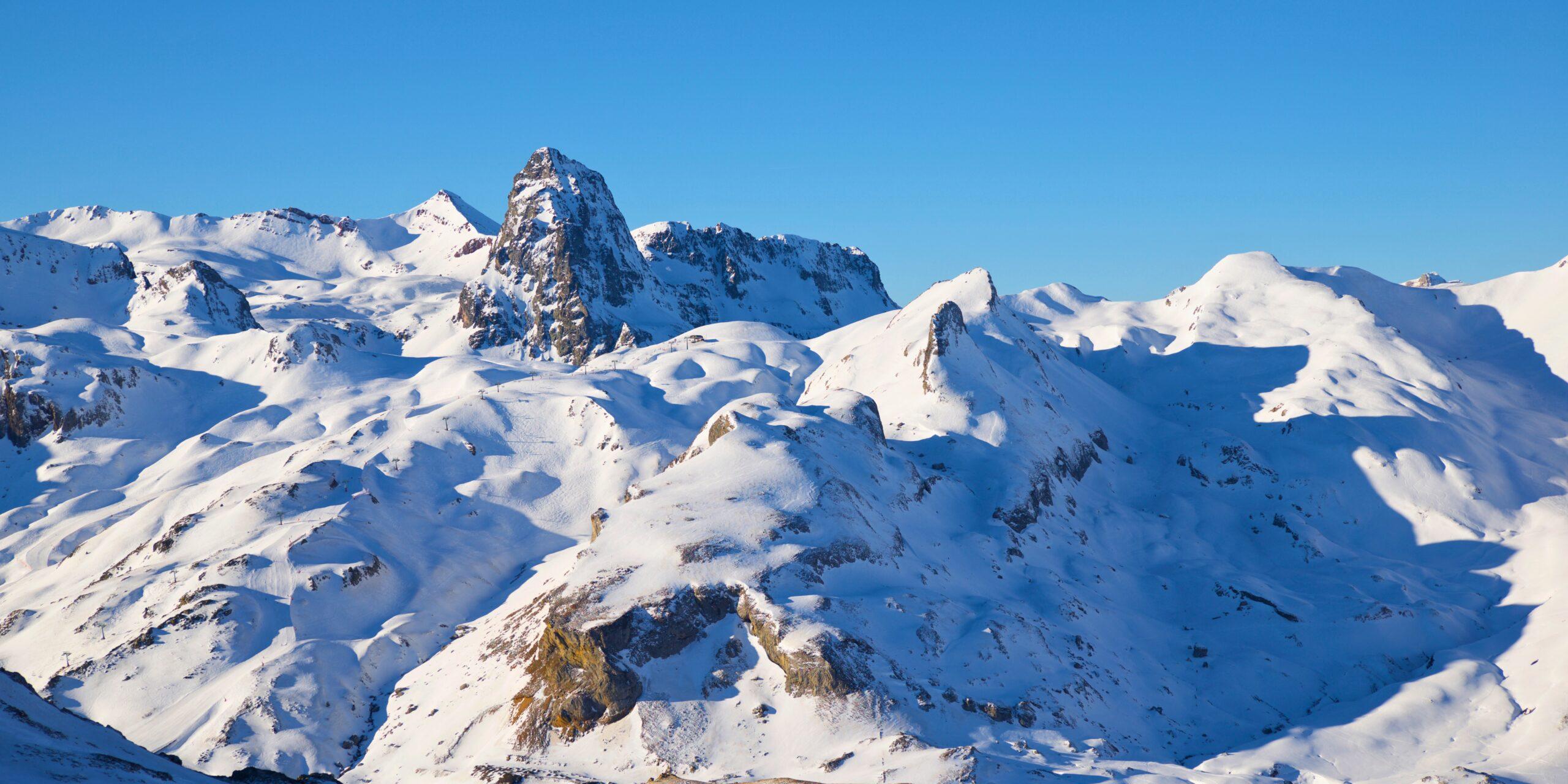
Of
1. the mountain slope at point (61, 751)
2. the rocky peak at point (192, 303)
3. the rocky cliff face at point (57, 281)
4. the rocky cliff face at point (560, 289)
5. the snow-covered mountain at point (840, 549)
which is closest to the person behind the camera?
the mountain slope at point (61, 751)

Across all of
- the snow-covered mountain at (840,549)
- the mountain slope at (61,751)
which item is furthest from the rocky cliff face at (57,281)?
the mountain slope at (61,751)

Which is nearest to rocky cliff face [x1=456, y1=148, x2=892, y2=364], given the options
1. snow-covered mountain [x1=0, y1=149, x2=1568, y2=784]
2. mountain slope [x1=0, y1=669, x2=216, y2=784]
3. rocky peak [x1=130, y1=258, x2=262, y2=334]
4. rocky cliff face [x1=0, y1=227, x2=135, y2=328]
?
snow-covered mountain [x1=0, y1=149, x2=1568, y2=784]

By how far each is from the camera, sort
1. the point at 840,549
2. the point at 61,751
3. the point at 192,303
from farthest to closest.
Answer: the point at 192,303 → the point at 840,549 → the point at 61,751

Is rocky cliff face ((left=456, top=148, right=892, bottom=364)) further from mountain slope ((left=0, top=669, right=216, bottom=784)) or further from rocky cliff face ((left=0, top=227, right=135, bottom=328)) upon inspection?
mountain slope ((left=0, top=669, right=216, bottom=784))

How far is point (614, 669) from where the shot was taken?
58062 mm

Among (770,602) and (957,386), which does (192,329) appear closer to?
(957,386)

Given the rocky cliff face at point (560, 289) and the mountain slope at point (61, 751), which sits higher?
the rocky cliff face at point (560, 289)

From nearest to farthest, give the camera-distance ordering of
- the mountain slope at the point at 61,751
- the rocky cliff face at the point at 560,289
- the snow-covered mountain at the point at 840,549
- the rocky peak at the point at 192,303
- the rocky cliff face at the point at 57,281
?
the mountain slope at the point at 61,751 → the snow-covered mountain at the point at 840,549 → the rocky cliff face at the point at 57,281 → the rocky peak at the point at 192,303 → the rocky cliff face at the point at 560,289

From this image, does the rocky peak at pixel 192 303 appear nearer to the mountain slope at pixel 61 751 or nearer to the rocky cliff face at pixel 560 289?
the rocky cliff face at pixel 560 289

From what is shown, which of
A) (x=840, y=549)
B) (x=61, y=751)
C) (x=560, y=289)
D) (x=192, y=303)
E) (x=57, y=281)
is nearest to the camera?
(x=61, y=751)

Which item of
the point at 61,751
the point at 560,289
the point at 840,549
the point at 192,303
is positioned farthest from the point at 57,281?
the point at 61,751

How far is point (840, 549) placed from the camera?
68.5 metres

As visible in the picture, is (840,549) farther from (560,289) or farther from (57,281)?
(57,281)

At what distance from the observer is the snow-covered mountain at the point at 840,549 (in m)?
58.8
